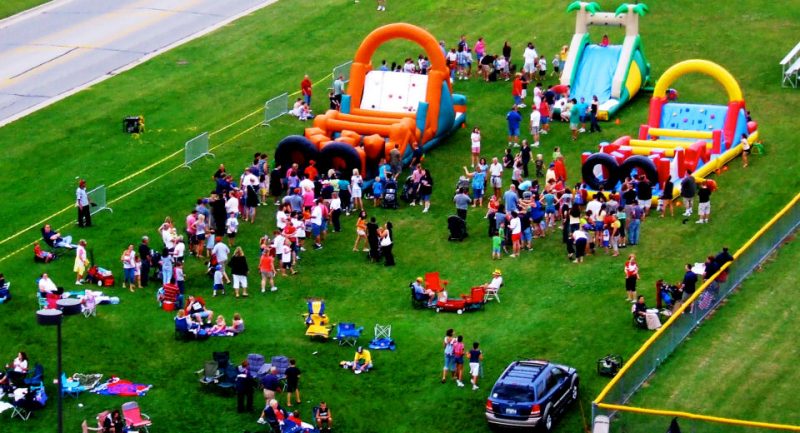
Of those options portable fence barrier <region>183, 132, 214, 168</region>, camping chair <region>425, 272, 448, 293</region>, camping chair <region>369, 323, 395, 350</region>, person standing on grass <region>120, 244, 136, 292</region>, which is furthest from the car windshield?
portable fence barrier <region>183, 132, 214, 168</region>

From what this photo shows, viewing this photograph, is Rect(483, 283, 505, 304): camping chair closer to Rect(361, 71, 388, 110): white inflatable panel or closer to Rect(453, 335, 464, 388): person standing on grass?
Rect(453, 335, 464, 388): person standing on grass

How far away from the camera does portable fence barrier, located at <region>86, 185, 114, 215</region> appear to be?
182 ft

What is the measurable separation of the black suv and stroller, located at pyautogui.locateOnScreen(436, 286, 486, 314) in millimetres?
5978

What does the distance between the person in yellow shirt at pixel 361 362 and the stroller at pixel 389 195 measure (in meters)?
11.9

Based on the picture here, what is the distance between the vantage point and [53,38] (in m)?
74.2

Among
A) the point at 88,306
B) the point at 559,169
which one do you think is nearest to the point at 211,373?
the point at 88,306

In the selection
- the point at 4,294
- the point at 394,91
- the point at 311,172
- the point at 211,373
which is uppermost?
the point at 394,91

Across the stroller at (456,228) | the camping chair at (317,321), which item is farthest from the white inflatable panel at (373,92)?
the camping chair at (317,321)

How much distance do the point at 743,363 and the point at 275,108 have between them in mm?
26158

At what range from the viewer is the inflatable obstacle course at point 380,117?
186 feet

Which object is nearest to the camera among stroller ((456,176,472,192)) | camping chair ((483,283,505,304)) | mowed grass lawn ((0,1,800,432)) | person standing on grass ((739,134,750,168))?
mowed grass lawn ((0,1,800,432))

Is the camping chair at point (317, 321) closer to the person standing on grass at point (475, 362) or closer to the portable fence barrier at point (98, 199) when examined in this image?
the person standing on grass at point (475, 362)

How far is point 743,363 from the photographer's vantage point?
43.4 m

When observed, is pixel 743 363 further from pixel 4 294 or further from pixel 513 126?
pixel 4 294
